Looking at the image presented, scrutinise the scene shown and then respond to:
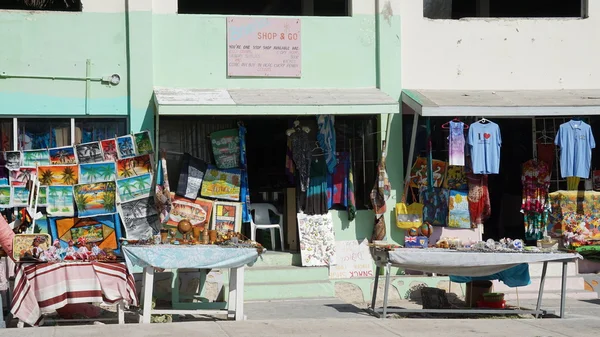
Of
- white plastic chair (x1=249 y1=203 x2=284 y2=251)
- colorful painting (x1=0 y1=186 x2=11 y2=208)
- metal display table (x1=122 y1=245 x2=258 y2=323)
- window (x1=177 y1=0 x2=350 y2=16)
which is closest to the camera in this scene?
metal display table (x1=122 y1=245 x2=258 y2=323)

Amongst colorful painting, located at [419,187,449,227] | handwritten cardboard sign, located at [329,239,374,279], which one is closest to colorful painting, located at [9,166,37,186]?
handwritten cardboard sign, located at [329,239,374,279]

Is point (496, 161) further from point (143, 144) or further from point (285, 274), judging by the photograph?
point (143, 144)

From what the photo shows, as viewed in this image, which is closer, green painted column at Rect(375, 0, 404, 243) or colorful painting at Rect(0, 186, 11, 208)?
colorful painting at Rect(0, 186, 11, 208)

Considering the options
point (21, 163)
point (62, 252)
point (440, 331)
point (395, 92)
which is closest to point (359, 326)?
point (440, 331)

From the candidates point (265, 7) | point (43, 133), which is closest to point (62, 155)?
point (43, 133)

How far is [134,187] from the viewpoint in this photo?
14.7m

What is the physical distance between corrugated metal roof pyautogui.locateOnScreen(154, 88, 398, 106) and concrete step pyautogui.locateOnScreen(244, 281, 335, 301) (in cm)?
279

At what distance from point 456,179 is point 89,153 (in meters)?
5.99

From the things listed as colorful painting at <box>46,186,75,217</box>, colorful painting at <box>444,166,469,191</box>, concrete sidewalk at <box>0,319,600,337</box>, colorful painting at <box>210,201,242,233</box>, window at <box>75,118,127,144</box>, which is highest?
window at <box>75,118,127,144</box>

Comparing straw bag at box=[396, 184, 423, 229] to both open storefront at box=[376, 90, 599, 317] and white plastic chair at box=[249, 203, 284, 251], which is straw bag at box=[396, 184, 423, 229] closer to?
open storefront at box=[376, 90, 599, 317]

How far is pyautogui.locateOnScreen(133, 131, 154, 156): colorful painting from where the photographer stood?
14661 millimetres

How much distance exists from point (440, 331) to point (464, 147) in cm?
444

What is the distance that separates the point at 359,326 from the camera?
11891mm

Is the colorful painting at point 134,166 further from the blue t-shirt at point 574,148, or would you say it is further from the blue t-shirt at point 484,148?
the blue t-shirt at point 574,148
